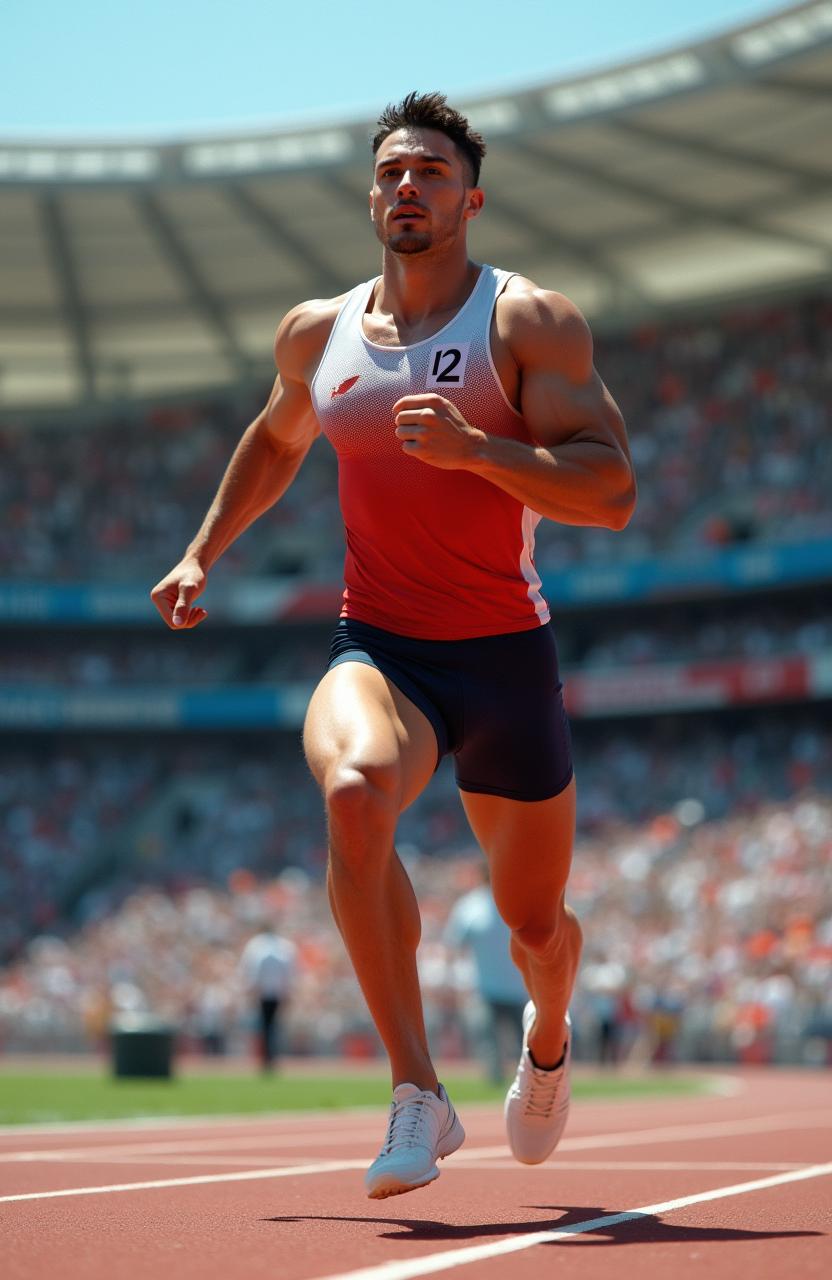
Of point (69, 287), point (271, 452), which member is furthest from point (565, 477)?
point (69, 287)

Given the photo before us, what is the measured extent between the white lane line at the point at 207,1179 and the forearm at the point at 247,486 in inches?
69.5

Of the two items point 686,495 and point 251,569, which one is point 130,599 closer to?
point 251,569

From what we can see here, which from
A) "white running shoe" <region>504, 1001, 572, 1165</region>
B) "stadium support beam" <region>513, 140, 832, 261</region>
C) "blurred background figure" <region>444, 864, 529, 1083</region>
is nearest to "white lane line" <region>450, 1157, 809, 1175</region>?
"white running shoe" <region>504, 1001, 572, 1165</region>

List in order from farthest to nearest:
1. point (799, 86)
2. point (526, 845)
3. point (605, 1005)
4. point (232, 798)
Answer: point (232, 798) → point (799, 86) → point (605, 1005) → point (526, 845)

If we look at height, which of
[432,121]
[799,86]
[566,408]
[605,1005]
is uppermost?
[799,86]

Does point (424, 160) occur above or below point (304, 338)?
above

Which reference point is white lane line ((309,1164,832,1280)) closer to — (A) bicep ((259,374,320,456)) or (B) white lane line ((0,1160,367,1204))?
(B) white lane line ((0,1160,367,1204))

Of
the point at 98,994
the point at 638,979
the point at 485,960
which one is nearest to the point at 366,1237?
the point at 485,960

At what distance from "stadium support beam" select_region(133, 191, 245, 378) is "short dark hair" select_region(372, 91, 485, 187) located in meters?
29.1

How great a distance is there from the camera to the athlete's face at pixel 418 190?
4.77m

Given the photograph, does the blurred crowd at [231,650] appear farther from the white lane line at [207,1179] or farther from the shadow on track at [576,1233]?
the shadow on track at [576,1233]

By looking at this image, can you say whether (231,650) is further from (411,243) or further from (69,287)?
(411,243)

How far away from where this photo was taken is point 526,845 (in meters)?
4.85

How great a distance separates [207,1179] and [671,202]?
95.9 feet
